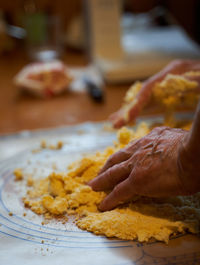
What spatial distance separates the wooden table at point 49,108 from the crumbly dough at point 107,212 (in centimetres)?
50

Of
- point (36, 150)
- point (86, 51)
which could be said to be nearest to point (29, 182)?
point (36, 150)

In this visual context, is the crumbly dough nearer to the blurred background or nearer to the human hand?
the human hand

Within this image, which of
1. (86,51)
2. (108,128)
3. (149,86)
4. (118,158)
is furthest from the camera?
(86,51)

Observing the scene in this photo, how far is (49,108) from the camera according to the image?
1.60 m

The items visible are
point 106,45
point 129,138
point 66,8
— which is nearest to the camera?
point 129,138

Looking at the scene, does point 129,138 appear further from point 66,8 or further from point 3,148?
point 66,8

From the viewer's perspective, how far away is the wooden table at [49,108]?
143 cm

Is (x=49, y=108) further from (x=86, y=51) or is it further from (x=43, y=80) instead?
(x=86, y=51)

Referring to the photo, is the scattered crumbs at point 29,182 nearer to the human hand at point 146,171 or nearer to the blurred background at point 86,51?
the human hand at point 146,171

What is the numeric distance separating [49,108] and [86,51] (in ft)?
2.45

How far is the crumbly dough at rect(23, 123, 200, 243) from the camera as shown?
0.74 meters

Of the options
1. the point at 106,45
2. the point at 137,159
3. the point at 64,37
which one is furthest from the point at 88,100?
the point at 64,37

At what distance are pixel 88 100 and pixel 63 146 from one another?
0.51m

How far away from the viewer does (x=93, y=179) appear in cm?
85
